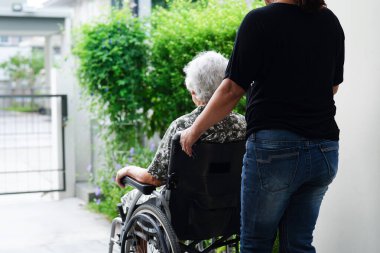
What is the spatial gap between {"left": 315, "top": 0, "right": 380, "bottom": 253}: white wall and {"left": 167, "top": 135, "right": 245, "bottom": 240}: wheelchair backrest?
2.00 ft

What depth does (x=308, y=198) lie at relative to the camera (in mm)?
2445

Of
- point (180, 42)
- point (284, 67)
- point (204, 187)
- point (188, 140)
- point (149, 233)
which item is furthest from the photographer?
point (180, 42)

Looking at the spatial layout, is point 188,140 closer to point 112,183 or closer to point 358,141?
point 358,141

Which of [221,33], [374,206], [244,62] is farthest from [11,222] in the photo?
[244,62]

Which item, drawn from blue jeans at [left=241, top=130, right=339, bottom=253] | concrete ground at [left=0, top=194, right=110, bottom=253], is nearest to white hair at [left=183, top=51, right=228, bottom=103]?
blue jeans at [left=241, top=130, right=339, bottom=253]

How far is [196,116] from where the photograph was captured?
2947 mm

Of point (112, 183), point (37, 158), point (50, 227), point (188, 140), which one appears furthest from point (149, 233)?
point (37, 158)

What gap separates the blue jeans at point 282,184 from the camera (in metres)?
2.29

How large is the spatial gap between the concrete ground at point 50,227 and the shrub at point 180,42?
1.08 m

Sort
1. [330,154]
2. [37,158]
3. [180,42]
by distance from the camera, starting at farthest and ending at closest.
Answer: [37,158], [180,42], [330,154]

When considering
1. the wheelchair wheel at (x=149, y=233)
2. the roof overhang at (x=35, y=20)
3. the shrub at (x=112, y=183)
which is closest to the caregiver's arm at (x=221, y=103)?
the wheelchair wheel at (x=149, y=233)

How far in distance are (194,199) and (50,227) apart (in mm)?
2965

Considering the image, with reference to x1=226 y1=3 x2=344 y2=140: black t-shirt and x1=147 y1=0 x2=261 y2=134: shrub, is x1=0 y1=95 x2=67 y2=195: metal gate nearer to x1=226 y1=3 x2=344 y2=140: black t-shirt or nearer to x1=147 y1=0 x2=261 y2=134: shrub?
x1=147 y1=0 x2=261 y2=134: shrub

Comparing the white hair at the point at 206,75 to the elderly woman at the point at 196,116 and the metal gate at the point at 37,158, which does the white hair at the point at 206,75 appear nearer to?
the elderly woman at the point at 196,116
